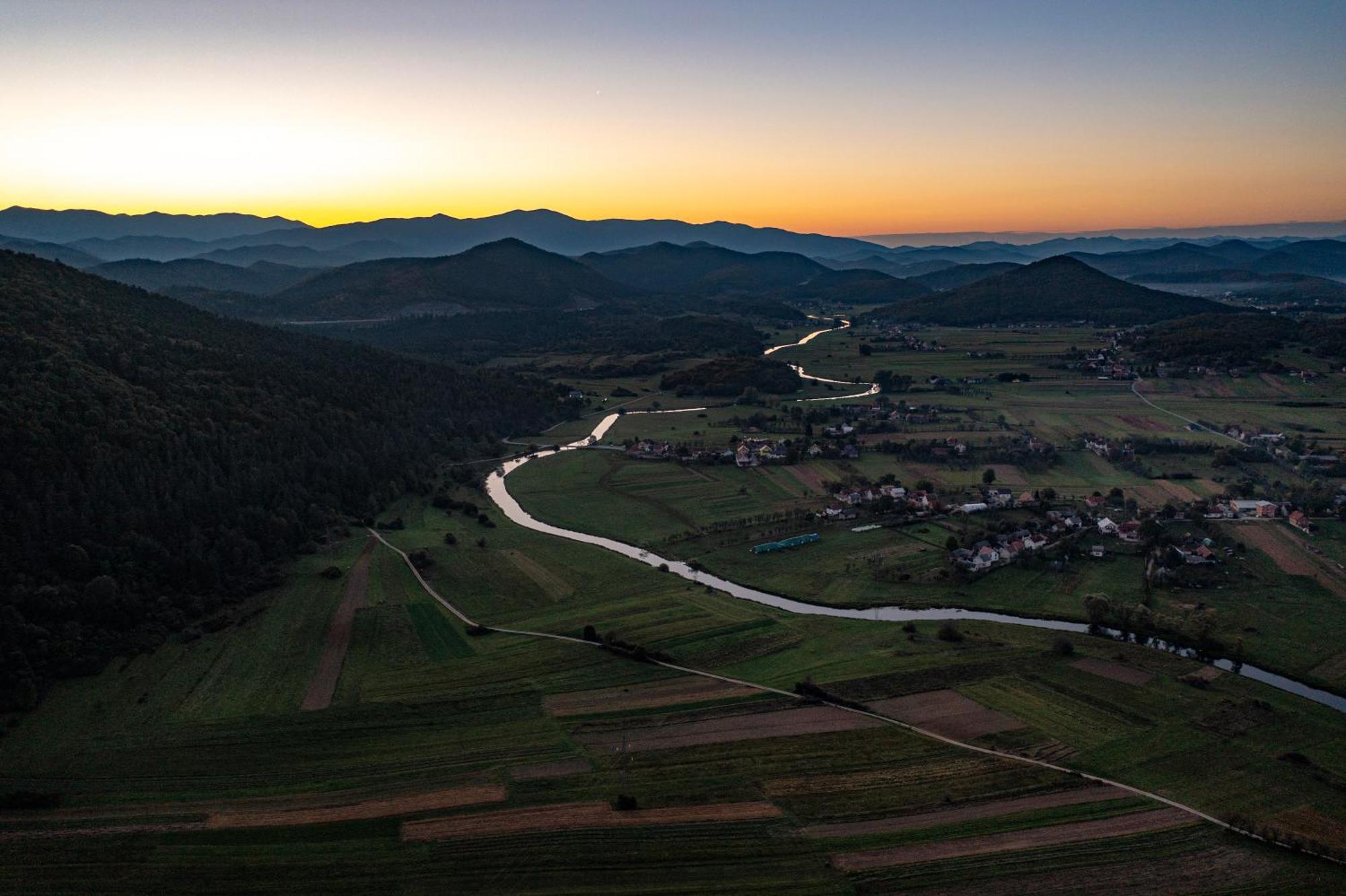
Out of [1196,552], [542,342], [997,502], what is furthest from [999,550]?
[542,342]

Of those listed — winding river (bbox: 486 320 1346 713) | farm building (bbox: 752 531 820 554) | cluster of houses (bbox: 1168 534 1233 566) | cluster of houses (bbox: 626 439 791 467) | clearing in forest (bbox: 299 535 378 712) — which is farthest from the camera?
cluster of houses (bbox: 626 439 791 467)

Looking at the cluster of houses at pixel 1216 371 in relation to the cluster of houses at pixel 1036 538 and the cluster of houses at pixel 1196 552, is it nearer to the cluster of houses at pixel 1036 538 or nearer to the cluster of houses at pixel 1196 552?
the cluster of houses at pixel 1036 538

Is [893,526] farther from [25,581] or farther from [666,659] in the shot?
[25,581]

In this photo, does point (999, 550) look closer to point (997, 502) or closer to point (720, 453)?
point (997, 502)

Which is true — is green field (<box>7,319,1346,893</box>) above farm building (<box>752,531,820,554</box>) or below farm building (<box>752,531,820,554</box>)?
below

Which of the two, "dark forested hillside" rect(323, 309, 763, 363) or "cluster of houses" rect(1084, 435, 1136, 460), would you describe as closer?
"cluster of houses" rect(1084, 435, 1136, 460)

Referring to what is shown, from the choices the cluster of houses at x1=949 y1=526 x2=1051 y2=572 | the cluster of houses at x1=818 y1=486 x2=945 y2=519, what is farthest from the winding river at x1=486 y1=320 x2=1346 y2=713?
the cluster of houses at x1=818 y1=486 x2=945 y2=519

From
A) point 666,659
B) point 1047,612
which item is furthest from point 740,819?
point 1047,612

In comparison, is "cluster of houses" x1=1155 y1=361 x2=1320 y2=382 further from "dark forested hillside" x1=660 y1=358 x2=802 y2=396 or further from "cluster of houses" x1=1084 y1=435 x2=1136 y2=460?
"dark forested hillside" x1=660 y1=358 x2=802 y2=396
